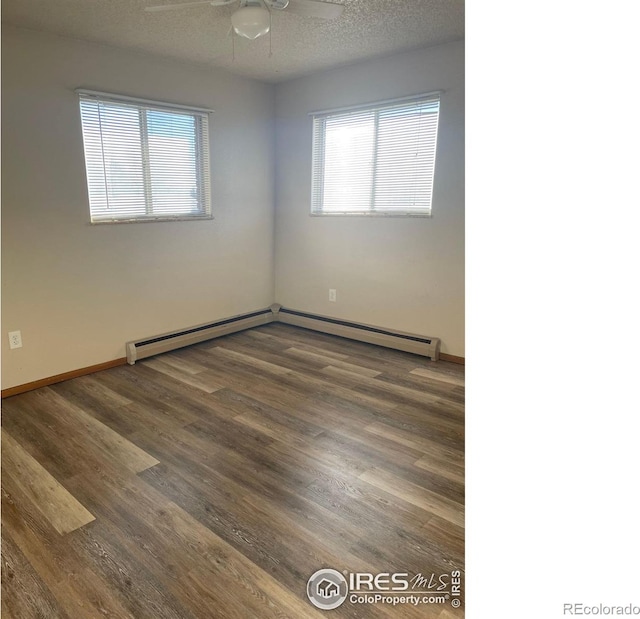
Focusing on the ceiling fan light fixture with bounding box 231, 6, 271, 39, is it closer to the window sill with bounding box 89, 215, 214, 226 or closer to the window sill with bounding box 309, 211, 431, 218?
the window sill with bounding box 89, 215, 214, 226

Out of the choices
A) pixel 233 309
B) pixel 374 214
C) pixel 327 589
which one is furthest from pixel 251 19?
pixel 233 309

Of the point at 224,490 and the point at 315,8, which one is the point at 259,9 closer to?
the point at 315,8

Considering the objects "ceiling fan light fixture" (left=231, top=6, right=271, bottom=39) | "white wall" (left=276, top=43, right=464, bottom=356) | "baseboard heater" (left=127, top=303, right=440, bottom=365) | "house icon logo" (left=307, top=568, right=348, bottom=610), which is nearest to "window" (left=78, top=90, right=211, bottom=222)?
"white wall" (left=276, top=43, right=464, bottom=356)

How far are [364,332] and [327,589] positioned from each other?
286cm

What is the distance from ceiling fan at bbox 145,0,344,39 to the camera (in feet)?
7.46

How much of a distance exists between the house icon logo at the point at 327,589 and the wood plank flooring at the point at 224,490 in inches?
1.1

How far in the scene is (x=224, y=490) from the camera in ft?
7.11

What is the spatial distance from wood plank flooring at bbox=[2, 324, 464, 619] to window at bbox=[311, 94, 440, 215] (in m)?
1.57
